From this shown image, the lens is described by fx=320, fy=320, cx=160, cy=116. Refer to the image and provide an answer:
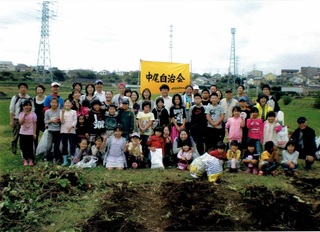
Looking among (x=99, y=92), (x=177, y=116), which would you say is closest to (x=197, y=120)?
(x=177, y=116)

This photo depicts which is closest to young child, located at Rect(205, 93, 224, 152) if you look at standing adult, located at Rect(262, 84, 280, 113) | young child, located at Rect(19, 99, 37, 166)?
standing adult, located at Rect(262, 84, 280, 113)

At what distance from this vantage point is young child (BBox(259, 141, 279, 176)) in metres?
6.69

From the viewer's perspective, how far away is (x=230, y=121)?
747 cm

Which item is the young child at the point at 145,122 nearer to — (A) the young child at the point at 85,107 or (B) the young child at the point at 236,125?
(A) the young child at the point at 85,107

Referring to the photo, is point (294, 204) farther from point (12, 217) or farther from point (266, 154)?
point (12, 217)

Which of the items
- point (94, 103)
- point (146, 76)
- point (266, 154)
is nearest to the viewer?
point (266, 154)

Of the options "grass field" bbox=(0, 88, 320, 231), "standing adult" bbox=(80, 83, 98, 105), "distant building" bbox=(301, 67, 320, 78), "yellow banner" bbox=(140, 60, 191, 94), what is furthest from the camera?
"distant building" bbox=(301, 67, 320, 78)

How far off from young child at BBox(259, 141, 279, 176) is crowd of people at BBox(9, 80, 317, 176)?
0.07 ft

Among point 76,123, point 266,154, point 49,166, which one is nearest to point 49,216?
point 49,166

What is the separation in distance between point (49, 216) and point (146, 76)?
20.3 ft

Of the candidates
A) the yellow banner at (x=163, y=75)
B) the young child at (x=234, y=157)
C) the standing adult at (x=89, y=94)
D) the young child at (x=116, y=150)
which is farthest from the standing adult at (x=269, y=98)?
the standing adult at (x=89, y=94)

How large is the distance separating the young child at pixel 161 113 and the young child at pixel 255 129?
1943 millimetres

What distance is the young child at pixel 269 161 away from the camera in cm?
669

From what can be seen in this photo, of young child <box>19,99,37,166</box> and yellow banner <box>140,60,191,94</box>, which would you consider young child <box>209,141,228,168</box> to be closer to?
yellow banner <box>140,60,191,94</box>
